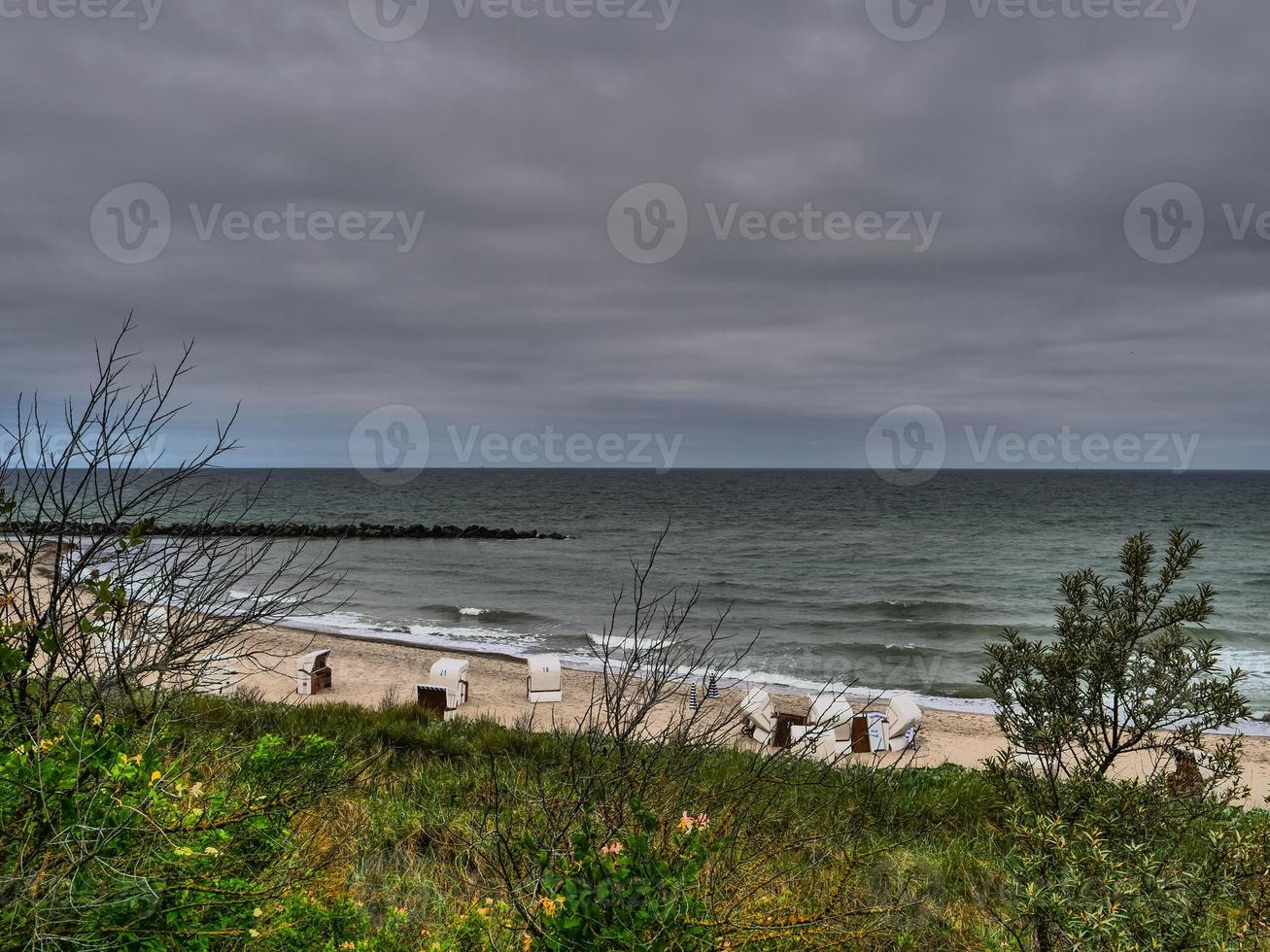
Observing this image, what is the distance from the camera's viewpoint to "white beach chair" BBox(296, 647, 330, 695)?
580 inches

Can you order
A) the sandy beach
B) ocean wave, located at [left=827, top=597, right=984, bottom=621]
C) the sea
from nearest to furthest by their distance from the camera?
1. the sandy beach
2. the sea
3. ocean wave, located at [left=827, top=597, right=984, bottom=621]

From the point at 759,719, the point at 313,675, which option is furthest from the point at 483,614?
the point at 759,719

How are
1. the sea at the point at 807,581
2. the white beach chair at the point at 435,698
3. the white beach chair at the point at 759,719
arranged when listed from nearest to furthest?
the white beach chair at the point at 759,719, the white beach chair at the point at 435,698, the sea at the point at 807,581

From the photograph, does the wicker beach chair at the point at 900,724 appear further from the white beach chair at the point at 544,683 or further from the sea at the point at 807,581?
the white beach chair at the point at 544,683

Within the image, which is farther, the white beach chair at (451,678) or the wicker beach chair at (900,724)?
the white beach chair at (451,678)

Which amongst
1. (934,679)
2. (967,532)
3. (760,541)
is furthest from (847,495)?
(934,679)

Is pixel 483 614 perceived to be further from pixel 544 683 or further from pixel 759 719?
pixel 759 719

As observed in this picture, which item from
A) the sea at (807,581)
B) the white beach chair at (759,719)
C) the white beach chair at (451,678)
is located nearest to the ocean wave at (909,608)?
the sea at (807,581)

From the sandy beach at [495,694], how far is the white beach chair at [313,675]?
18cm

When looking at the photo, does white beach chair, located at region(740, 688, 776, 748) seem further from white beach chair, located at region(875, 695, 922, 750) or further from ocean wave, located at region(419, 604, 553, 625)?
ocean wave, located at region(419, 604, 553, 625)

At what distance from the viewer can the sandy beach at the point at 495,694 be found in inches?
498

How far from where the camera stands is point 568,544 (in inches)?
2130

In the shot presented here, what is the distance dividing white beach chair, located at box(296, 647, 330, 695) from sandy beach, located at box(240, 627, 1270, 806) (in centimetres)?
18

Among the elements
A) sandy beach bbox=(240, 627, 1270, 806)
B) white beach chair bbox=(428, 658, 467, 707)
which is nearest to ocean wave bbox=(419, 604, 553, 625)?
sandy beach bbox=(240, 627, 1270, 806)
